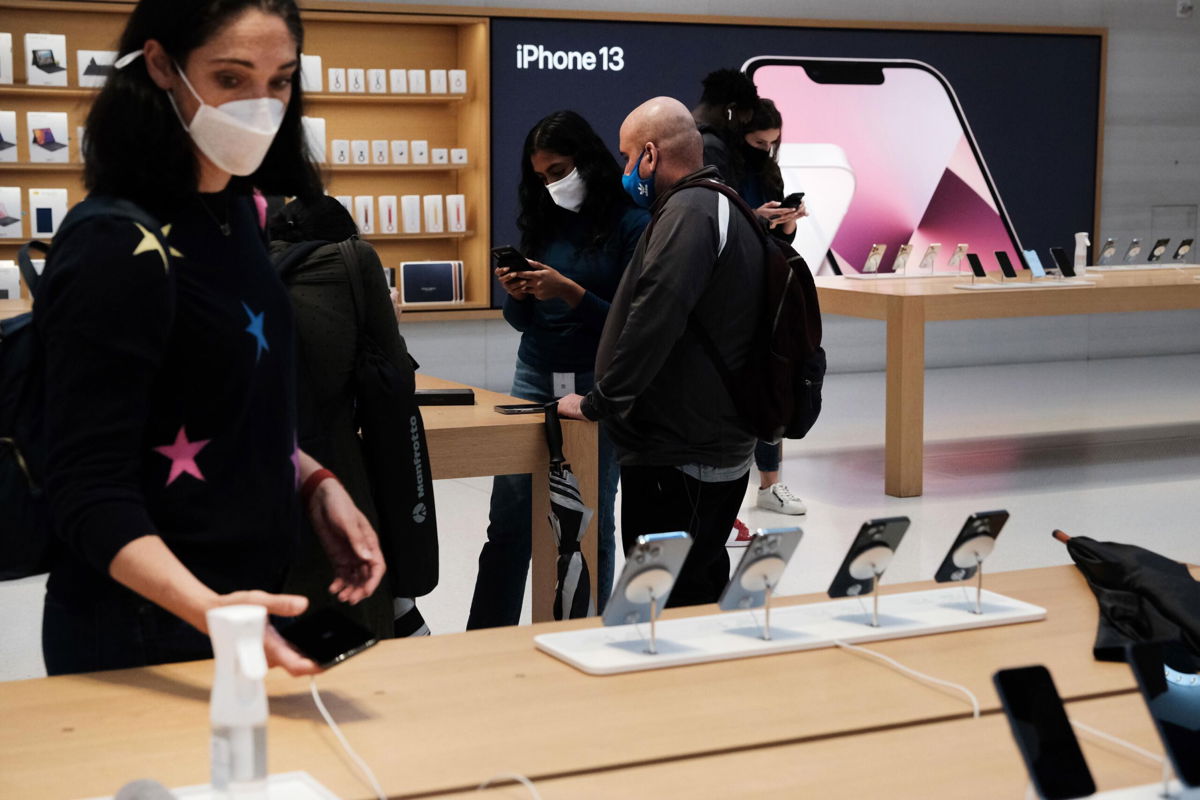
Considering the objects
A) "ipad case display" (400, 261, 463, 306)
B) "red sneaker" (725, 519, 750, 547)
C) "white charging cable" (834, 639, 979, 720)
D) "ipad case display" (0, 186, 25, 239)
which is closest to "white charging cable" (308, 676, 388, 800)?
"white charging cable" (834, 639, 979, 720)

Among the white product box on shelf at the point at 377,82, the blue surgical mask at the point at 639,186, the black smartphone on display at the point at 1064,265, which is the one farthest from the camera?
the white product box on shelf at the point at 377,82

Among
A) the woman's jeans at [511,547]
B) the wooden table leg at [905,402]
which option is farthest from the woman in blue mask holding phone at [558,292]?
the wooden table leg at [905,402]

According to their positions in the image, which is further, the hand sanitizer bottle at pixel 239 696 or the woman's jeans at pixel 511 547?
the woman's jeans at pixel 511 547

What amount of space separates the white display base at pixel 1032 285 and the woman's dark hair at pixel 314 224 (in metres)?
4.53

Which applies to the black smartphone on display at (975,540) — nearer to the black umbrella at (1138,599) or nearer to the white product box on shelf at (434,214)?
the black umbrella at (1138,599)

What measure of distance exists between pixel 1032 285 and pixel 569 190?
372 cm

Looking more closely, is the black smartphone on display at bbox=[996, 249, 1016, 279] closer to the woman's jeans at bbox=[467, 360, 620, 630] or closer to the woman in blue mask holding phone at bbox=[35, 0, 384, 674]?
the woman's jeans at bbox=[467, 360, 620, 630]

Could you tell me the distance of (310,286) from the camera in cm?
281

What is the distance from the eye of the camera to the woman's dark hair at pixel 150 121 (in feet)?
5.38

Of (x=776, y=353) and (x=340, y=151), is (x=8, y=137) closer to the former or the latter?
(x=340, y=151)

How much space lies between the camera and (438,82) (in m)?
8.95

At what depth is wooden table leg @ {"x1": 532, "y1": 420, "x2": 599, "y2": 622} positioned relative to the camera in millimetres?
3684

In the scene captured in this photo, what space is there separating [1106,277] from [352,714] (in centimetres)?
685

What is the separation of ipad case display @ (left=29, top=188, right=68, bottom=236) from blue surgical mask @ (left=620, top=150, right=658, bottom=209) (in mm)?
5379
